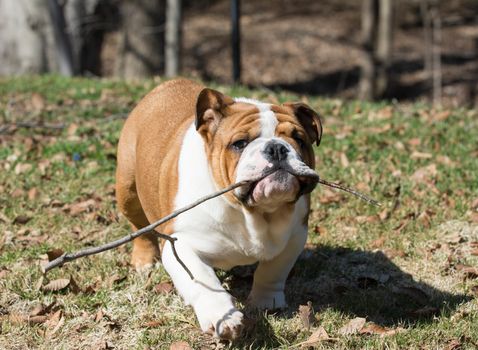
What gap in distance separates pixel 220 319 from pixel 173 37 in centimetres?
966

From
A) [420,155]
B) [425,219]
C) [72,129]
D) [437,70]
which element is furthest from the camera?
[437,70]

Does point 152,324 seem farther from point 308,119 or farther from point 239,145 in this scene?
point 308,119

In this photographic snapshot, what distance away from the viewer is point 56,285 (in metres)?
5.11

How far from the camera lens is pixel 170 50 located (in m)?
13.3

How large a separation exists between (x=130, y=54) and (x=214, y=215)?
33.8 feet

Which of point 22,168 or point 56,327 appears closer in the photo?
point 56,327

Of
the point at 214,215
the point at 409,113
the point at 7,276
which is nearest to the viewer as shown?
the point at 214,215

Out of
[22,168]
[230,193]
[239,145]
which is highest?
[239,145]

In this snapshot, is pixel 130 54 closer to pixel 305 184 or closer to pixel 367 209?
pixel 367 209

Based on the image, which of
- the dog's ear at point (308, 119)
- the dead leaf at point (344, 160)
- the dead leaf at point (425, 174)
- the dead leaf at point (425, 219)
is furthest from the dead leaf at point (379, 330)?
the dead leaf at point (344, 160)

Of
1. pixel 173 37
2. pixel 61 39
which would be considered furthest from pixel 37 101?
pixel 173 37

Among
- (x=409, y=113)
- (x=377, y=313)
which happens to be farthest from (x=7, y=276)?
(x=409, y=113)

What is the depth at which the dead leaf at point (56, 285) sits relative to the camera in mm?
5086

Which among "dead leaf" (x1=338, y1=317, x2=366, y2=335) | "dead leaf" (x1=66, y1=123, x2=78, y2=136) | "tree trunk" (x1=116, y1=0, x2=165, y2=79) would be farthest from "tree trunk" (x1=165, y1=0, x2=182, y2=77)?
"dead leaf" (x1=338, y1=317, x2=366, y2=335)
